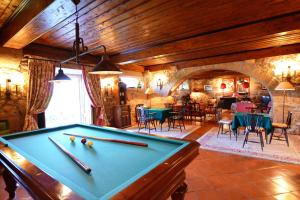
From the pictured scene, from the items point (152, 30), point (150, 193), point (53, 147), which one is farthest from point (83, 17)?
point (150, 193)

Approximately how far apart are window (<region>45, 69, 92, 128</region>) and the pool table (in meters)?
2.81

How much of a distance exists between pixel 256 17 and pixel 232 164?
280cm

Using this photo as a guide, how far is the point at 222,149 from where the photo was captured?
4023 mm

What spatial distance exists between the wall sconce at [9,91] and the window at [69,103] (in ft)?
3.17

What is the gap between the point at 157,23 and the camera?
318 cm

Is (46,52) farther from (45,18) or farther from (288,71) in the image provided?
(288,71)

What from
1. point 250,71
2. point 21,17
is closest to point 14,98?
point 21,17

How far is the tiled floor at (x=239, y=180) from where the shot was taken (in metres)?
2.26

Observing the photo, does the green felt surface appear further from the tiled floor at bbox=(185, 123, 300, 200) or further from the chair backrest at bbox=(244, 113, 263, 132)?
the chair backrest at bbox=(244, 113, 263, 132)

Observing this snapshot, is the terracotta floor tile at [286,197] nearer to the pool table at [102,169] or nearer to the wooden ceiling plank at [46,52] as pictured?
the pool table at [102,169]

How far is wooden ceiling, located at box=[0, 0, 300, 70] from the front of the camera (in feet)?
8.01

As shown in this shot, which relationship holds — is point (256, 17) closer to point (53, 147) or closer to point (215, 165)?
point (215, 165)

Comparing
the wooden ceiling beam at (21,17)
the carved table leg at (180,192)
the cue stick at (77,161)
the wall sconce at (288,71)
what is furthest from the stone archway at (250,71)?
the cue stick at (77,161)

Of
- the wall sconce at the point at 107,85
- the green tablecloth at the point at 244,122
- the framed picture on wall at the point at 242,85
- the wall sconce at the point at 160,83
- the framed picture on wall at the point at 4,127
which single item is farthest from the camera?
the framed picture on wall at the point at 242,85
